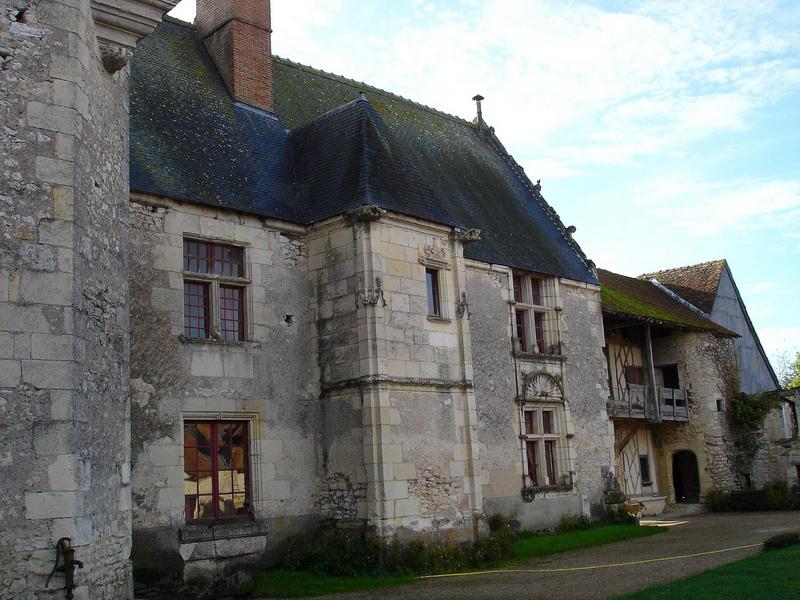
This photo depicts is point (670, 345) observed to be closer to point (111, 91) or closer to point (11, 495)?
point (111, 91)

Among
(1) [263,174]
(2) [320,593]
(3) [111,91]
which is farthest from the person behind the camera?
(1) [263,174]

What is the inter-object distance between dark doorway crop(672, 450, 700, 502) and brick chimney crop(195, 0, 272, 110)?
13.9m

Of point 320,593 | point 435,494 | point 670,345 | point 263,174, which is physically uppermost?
point 263,174

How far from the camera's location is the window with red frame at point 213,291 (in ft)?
35.6

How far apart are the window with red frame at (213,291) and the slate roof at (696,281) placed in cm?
1570

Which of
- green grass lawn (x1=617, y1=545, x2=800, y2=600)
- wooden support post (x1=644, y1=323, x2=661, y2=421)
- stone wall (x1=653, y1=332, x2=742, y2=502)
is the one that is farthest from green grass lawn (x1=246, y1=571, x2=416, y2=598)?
stone wall (x1=653, y1=332, x2=742, y2=502)

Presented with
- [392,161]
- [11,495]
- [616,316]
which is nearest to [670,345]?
[616,316]

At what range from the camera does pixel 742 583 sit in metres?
7.72

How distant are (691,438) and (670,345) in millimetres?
2377

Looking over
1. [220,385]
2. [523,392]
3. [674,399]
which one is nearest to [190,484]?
[220,385]

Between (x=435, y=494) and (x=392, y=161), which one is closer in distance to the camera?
(x=435, y=494)

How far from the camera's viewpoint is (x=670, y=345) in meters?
22.0

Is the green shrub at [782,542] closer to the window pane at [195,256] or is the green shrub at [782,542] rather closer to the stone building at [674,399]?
the window pane at [195,256]

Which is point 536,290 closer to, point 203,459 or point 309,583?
point 203,459
